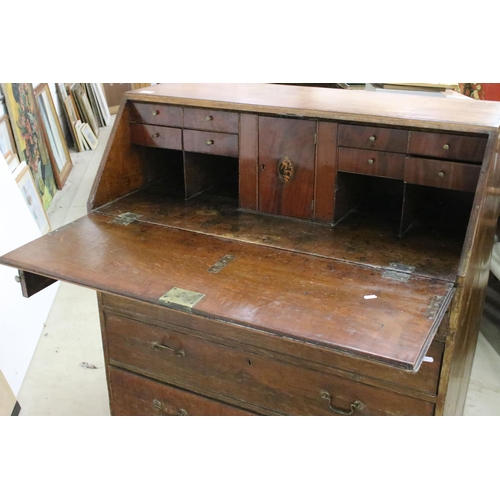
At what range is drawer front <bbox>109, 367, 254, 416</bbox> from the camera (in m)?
1.97

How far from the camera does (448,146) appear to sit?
1640mm

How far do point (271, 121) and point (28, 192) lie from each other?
235 centimetres

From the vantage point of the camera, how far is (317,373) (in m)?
1.70

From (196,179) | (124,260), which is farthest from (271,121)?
(124,260)

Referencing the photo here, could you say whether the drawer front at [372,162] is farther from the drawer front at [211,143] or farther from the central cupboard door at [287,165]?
the drawer front at [211,143]

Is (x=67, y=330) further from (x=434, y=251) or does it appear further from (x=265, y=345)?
(x=434, y=251)

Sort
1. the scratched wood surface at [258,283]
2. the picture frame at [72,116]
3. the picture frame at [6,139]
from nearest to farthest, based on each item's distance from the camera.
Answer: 1. the scratched wood surface at [258,283]
2. the picture frame at [6,139]
3. the picture frame at [72,116]

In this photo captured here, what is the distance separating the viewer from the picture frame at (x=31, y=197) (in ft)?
12.0

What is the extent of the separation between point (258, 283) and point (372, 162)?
20.5 inches

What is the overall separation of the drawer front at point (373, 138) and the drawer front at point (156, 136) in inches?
23.4

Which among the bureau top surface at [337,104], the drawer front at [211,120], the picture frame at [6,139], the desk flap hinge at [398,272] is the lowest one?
the picture frame at [6,139]

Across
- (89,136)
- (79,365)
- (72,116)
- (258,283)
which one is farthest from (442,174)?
(89,136)

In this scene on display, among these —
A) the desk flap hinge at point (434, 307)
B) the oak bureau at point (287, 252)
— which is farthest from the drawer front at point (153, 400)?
the desk flap hinge at point (434, 307)

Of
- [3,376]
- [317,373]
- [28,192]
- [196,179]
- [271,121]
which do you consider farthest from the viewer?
[28,192]
